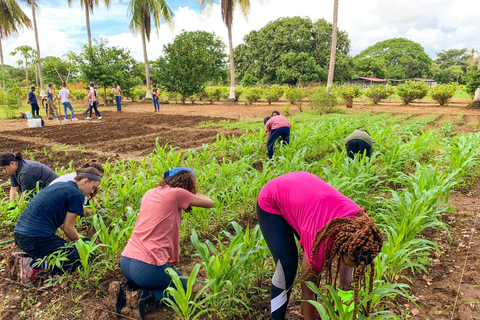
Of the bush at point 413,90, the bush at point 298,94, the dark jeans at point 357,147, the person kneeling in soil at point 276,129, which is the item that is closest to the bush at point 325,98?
the bush at point 298,94

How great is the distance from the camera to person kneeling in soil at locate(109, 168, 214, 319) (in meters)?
2.19

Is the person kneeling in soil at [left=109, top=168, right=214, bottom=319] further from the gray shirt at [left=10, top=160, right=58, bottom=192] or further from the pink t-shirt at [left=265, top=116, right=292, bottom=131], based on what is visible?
the pink t-shirt at [left=265, top=116, right=292, bottom=131]

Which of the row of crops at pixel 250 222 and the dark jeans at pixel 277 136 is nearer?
the row of crops at pixel 250 222

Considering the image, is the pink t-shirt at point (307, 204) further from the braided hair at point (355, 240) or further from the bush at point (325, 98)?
the bush at point (325, 98)

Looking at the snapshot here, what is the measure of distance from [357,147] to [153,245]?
11.1 ft

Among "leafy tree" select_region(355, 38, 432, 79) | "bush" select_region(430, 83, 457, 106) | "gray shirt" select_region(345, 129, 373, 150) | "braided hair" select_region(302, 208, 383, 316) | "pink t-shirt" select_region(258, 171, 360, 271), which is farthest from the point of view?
"leafy tree" select_region(355, 38, 432, 79)

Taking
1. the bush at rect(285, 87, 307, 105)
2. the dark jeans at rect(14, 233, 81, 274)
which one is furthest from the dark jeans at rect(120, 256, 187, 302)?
the bush at rect(285, 87, 307, 105)

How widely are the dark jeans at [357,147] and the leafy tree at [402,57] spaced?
40.1 metres

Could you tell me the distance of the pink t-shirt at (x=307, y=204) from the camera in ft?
5.33

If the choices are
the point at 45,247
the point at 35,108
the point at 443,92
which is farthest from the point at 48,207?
the point at 443,92

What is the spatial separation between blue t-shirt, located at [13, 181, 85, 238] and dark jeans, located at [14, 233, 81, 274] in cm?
5

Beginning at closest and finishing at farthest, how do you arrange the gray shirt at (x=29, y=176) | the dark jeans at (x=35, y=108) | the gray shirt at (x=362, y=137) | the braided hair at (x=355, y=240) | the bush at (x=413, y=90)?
the braided hair at (x=355, y=240) → the gray shirt at (x=29, y=176) → the gray shirt at (x=362, y=137) → the dark jeans at (x=35, y=108) → the bush at (x=413, y=90)

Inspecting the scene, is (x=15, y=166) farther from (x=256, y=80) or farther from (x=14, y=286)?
(x=256, y=80)

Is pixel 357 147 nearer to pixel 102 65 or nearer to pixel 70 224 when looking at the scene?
pixel 70 224
